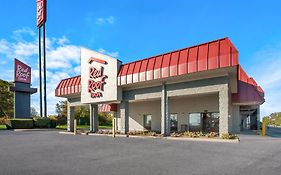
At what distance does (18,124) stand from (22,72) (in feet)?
33.9

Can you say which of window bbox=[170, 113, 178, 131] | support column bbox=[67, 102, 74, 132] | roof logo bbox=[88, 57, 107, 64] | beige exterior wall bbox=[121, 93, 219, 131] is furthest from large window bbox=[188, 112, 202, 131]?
support column bbox=[67, 102, 74, 132]

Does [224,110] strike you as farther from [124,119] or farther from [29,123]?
[29,123]

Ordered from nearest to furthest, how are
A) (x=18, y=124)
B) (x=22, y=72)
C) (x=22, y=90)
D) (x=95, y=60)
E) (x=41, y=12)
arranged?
(x=95, y=60)
(x=18, y=124)
(x=22, y=90)
(x=22, y=72)
(x=41, y=12)

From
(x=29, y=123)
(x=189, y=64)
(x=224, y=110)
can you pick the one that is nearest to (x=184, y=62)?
(x=189, y=64)

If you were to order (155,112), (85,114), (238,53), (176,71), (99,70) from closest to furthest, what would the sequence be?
1. (238,53)
2. (176,71)
3. (99,70)
4. (155,112)
5. (85,114)

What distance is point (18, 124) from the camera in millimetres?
35750

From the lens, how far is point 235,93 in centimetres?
2508

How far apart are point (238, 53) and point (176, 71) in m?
4.41

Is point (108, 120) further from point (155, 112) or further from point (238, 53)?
point (238, 53)

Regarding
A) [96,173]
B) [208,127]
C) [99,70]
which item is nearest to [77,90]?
[99,70]

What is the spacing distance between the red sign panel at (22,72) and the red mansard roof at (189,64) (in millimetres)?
26764

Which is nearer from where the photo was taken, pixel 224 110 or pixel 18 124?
pixel 224 110

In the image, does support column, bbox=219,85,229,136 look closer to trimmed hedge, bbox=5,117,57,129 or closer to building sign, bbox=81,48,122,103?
building sign, bbox=81,48,122,103

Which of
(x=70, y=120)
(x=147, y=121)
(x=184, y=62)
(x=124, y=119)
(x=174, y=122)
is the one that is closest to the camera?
(x=184, y=62)
